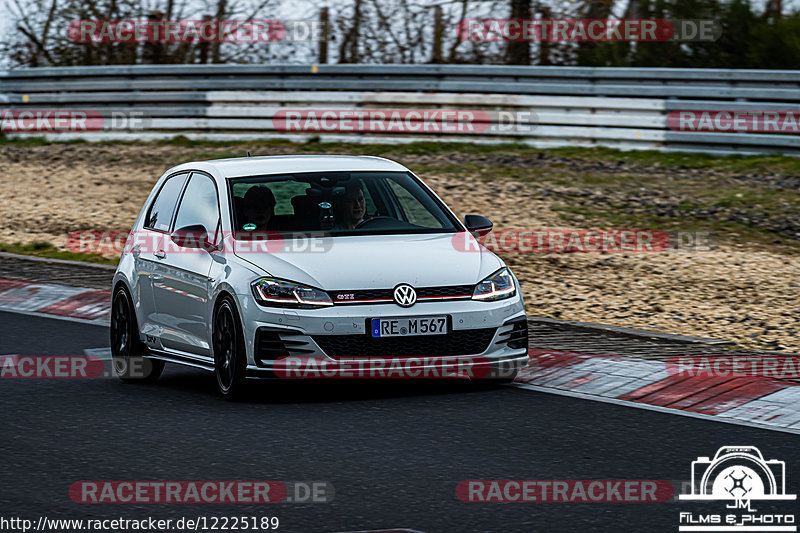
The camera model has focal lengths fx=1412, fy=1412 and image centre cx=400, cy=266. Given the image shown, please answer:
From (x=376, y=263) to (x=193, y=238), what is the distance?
1.38m

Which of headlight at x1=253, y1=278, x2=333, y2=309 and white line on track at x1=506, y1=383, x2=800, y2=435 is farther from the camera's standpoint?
headlight at x1=253, y1=278, x2=333, y2=309

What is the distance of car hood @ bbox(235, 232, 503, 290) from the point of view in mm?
8523

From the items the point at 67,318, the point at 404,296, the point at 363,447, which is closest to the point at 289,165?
the point at 404,296

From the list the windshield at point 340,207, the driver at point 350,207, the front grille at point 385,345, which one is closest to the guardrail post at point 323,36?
the windshield at point 340,207

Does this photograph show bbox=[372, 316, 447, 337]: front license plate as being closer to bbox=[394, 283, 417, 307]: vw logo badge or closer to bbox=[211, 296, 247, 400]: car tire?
bbox=[394, 283, 417, 307]: vw logo badge

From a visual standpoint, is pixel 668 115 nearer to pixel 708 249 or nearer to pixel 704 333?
pixel 708 249

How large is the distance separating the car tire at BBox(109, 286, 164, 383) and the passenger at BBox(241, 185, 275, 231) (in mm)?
1419

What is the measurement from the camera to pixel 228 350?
8.80 meters

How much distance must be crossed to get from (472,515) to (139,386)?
4682mm

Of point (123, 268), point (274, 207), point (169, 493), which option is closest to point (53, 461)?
point (169, 493)

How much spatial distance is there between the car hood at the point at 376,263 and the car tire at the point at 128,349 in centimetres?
163

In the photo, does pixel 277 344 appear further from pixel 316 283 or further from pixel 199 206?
pixel 199 206

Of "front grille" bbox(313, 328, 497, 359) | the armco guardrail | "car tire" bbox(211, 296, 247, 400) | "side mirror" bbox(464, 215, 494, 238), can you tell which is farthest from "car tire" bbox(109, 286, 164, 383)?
the armco guardrail

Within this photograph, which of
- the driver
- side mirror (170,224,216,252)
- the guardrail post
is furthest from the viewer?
the guardrail post
